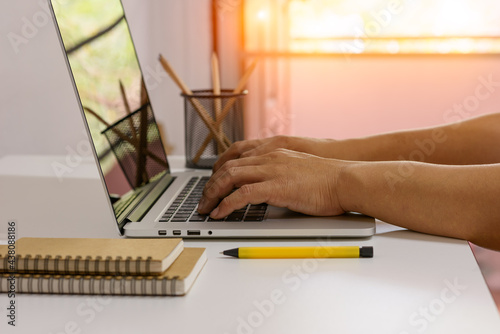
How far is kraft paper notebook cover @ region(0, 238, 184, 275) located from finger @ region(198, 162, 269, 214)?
0.54 ft

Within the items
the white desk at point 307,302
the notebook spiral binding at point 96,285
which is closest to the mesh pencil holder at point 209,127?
the white desk at point 307,302

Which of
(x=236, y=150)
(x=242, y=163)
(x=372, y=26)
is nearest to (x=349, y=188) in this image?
(x=242, y=163)

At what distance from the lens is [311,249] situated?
0.58 m

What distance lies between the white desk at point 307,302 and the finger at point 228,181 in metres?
0.11

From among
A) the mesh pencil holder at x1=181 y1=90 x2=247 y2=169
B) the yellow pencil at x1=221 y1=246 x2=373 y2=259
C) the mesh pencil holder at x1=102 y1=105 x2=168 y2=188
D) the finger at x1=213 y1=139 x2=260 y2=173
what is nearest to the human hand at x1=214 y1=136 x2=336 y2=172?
the finger at x1=213 y1=139 x2=260 y2=173

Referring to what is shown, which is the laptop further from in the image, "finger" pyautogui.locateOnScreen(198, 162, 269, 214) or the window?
the window

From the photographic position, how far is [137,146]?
36.2 inches

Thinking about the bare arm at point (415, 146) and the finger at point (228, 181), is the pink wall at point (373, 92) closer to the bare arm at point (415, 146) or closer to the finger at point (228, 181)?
the bare arm at point (415, 146)

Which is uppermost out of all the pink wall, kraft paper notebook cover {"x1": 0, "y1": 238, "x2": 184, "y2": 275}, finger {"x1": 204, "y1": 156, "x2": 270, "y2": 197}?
kraft paper notebook cover {"x1": 0, "y1": 238, "x2": 184, "y2": 275}

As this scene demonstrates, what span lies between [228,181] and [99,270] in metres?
0.24

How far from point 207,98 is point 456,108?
5.31 ft

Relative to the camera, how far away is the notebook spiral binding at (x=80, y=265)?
0.50 m

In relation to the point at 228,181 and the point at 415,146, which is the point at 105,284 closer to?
the point at 228,181

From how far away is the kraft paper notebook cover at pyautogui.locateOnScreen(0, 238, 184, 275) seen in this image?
0.50 metres
